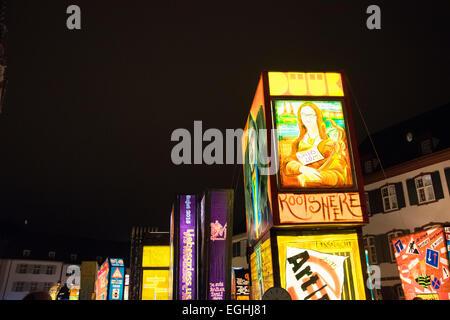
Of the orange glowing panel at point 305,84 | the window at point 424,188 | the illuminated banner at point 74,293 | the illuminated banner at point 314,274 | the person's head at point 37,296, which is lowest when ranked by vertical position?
the person's head at point 37,296

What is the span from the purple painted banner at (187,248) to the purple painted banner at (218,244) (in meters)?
2.66

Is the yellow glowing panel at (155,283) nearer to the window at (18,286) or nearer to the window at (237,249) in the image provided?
the window at (237,249)

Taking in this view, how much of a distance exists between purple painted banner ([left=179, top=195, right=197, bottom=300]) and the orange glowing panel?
37.1 feet

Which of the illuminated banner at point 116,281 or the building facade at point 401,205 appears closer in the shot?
the building facade at point 401,205

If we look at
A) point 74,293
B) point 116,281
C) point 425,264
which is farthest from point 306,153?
point 74,293

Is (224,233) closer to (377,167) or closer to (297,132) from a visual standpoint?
(297,132)

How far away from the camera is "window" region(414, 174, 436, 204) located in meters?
26.4

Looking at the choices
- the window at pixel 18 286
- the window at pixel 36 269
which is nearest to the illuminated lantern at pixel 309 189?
the window at pixel 18 286

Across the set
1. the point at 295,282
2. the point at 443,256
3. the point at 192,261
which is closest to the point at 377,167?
the point at 443,256

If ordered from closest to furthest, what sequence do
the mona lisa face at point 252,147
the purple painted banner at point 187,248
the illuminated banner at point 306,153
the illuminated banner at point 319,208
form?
the illuminated banner at point 319,208 → the illuminated banner at point 306,153 → the mona lisa face at point 252,147 → the purple painted banner at point 187,248

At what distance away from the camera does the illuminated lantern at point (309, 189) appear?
9.91 meters

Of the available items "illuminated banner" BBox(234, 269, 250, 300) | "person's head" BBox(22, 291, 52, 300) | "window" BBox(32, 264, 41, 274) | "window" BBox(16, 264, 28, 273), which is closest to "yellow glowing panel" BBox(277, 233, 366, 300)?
"person's head" BBox(22, 291, 52, 300)

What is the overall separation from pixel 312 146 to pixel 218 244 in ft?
26.5

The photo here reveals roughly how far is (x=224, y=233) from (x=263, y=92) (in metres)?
8.17
